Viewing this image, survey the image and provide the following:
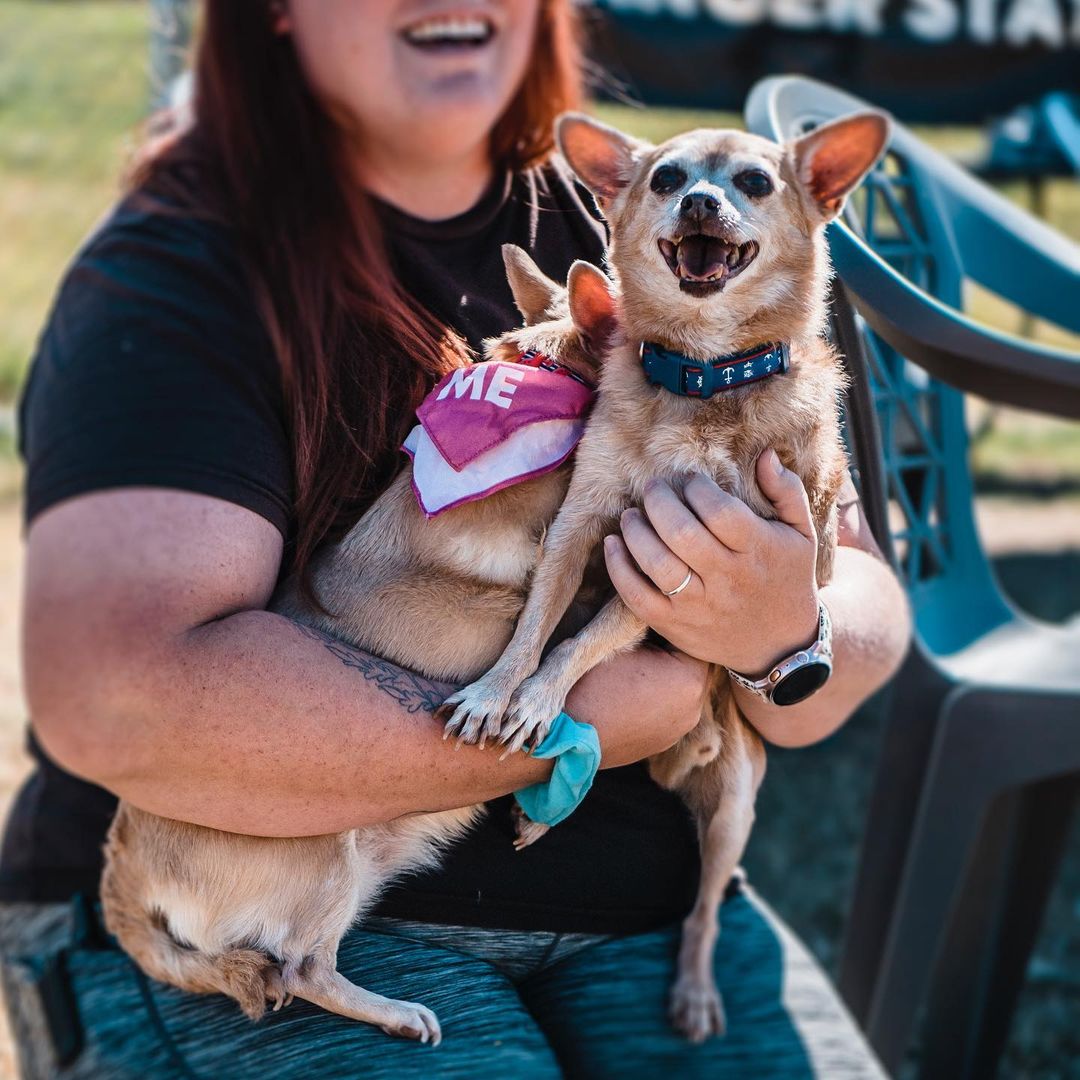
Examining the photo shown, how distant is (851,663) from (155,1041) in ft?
2.98

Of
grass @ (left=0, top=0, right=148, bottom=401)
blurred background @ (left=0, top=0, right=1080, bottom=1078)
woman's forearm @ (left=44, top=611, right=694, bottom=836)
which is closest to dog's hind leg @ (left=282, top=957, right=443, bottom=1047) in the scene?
woman's forearm @ (left=44, top=611, right=694, bottom=836)

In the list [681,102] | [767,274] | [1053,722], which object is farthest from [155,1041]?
[681,102]

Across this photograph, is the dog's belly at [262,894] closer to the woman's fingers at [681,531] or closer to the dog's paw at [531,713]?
the dog's paw at [531,713]

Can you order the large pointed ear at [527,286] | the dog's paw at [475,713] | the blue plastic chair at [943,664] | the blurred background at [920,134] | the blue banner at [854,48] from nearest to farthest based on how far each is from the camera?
the dog's paw at [475,713], the large pointed ear at [527,286], the blue plastic chair at [943,664], the blurred background at [920,134], the blue banner at [854,48]

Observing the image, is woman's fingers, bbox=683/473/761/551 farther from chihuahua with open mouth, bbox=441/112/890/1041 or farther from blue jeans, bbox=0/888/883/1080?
blue jeans, bbox=0/888/883/1080

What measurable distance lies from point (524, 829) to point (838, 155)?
882 millimetres

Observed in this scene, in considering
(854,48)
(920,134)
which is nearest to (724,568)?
(854,48)

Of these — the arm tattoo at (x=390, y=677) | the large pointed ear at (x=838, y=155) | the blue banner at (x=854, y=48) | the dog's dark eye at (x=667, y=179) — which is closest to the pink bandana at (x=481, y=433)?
the arm tattoo at (x=390, y=677)

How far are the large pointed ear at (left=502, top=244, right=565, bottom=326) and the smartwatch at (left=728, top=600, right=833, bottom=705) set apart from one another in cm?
47

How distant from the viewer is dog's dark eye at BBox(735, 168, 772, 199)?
5.08 ft

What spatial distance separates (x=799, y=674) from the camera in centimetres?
141

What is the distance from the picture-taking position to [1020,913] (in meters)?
2.30

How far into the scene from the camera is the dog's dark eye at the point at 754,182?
155cm

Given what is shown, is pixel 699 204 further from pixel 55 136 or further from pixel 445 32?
pixel 55 136
